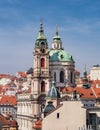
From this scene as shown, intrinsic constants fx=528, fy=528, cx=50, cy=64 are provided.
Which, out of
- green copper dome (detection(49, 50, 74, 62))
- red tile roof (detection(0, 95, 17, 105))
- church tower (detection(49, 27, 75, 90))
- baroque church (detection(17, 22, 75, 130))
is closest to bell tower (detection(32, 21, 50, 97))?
baroque church (detection(17, 22, 75, 130))

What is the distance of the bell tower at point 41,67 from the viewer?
9247 cm

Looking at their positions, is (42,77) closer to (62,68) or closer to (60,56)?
(62,68)

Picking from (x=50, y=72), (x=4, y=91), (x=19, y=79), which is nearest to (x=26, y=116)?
(x=50, y=72)

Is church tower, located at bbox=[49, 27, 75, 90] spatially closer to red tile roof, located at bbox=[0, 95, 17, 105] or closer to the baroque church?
the baroque church

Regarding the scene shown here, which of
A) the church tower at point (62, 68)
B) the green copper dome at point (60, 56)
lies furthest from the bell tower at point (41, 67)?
the green copper dome at point (60, 56)

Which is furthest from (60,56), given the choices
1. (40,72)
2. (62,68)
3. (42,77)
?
(42,77)

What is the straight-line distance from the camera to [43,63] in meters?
94.0

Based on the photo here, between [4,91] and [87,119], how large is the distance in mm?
100897

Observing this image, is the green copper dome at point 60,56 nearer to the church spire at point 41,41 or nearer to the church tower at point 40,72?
the church tower at point 40,72

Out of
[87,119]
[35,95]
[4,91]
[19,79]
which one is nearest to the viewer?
[87,119]

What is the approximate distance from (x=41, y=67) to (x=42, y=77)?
1897 mm

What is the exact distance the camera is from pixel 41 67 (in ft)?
307

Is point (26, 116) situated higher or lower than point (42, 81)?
lower

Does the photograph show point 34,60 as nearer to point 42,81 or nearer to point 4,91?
point 42,81
